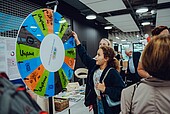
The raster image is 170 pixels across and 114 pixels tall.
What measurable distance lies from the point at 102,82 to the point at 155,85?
89 cm

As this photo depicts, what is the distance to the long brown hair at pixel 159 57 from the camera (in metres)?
0.90

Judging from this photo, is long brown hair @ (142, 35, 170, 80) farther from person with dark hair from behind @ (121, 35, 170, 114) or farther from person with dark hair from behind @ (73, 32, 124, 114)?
person with dark hair from behind @ (73, 32, 124, 114)

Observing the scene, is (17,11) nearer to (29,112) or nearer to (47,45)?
(47,45)

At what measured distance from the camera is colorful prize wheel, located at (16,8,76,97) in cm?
98

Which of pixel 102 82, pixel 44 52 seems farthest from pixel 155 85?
pixel 102 82

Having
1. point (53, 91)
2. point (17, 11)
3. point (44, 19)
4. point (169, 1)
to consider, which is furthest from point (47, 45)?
point (169, 1)

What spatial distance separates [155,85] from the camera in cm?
92

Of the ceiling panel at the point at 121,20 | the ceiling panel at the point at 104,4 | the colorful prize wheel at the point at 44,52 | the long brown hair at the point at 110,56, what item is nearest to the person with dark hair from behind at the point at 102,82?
the long brown hair at the point at 110,56

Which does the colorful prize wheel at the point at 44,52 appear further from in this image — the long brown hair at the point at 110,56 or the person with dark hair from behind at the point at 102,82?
the long brown hair at the point at 110,56

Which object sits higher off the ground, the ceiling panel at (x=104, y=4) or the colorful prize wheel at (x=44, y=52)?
the ceiling panel at (x=104, y=4)

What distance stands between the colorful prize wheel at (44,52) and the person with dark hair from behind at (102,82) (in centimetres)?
35

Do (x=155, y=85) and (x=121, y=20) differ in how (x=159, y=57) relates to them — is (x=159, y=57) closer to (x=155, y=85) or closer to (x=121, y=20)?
(x=155, y=85)

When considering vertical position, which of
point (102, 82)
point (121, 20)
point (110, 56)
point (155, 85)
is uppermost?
point (121, 20)

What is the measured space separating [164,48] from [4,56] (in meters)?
2.09
